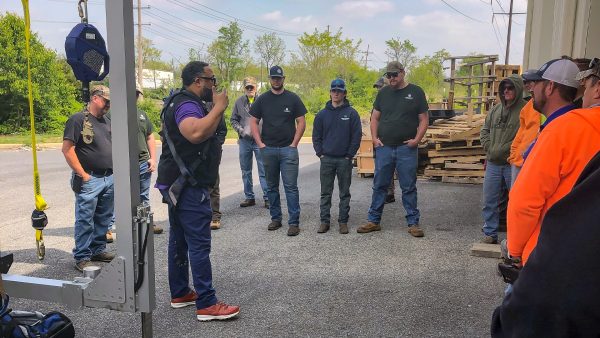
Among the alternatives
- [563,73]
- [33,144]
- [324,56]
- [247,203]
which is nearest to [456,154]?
[247,203]

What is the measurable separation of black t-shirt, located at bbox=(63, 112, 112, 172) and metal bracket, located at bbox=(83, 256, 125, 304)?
2.50m

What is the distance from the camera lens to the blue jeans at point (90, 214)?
4828 mm

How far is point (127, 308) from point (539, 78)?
8.85ft

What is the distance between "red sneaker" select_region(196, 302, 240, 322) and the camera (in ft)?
12.2

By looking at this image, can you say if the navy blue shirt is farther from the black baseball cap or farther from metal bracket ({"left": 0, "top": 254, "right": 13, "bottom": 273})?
metal bracket ({"left": 0, "top": 254, "right": 13, "bottom": 273})

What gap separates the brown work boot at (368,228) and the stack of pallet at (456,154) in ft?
12.2

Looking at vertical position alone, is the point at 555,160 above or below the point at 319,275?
above

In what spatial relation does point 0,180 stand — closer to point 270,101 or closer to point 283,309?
point 270,101

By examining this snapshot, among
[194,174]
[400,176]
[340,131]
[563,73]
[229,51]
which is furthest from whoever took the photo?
[229,51]

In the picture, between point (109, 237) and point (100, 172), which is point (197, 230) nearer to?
point (100, 172)

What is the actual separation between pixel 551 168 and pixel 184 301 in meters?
3.04

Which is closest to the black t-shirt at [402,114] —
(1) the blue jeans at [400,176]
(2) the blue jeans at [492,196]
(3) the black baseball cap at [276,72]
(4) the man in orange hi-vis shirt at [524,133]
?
(1) the blue jeans at [400,176]

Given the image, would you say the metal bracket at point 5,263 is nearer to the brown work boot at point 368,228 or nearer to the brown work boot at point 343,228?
the brown work boot at point 343,228

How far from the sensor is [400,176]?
6156 millimetres
